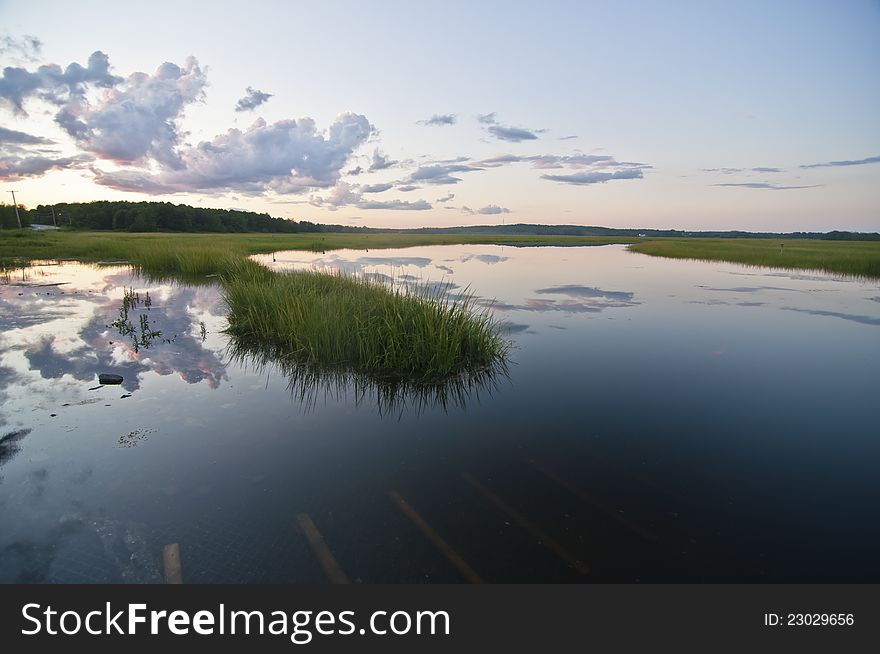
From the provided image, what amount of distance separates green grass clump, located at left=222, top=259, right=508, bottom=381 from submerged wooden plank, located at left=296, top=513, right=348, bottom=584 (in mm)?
4883

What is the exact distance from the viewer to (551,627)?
3.36 meters

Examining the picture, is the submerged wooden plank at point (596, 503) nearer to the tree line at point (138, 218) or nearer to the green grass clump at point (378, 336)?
the green grass clump at point (378, 336)

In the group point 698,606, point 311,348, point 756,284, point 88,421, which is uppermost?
point 756,284

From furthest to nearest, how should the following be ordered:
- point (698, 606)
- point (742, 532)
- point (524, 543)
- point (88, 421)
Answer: point (88, 421) < point (742, 532) < point (524, 543) < point (698, 606)

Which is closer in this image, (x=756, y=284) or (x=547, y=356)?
(x=547, y=356)

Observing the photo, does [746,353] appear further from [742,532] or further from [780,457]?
[742,532]

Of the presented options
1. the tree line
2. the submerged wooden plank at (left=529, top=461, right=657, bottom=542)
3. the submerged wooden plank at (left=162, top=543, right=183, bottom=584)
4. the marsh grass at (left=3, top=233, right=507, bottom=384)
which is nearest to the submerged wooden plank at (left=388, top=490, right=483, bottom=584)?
the submerged wooden plank at (left=529, top=461, right=657, bottom=542)

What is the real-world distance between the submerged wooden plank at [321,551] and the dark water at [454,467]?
0.06m

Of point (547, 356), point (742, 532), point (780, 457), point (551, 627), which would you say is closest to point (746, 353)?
point (547, 356)

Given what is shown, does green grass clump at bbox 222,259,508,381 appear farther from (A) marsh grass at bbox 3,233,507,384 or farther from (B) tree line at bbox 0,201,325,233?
(B) tree line at bbox 0,201,325,233

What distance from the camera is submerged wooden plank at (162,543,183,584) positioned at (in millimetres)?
3736

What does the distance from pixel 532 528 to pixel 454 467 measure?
5.04 ft

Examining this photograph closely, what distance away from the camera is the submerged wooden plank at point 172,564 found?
3.74 meters

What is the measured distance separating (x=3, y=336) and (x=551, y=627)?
15.9m
